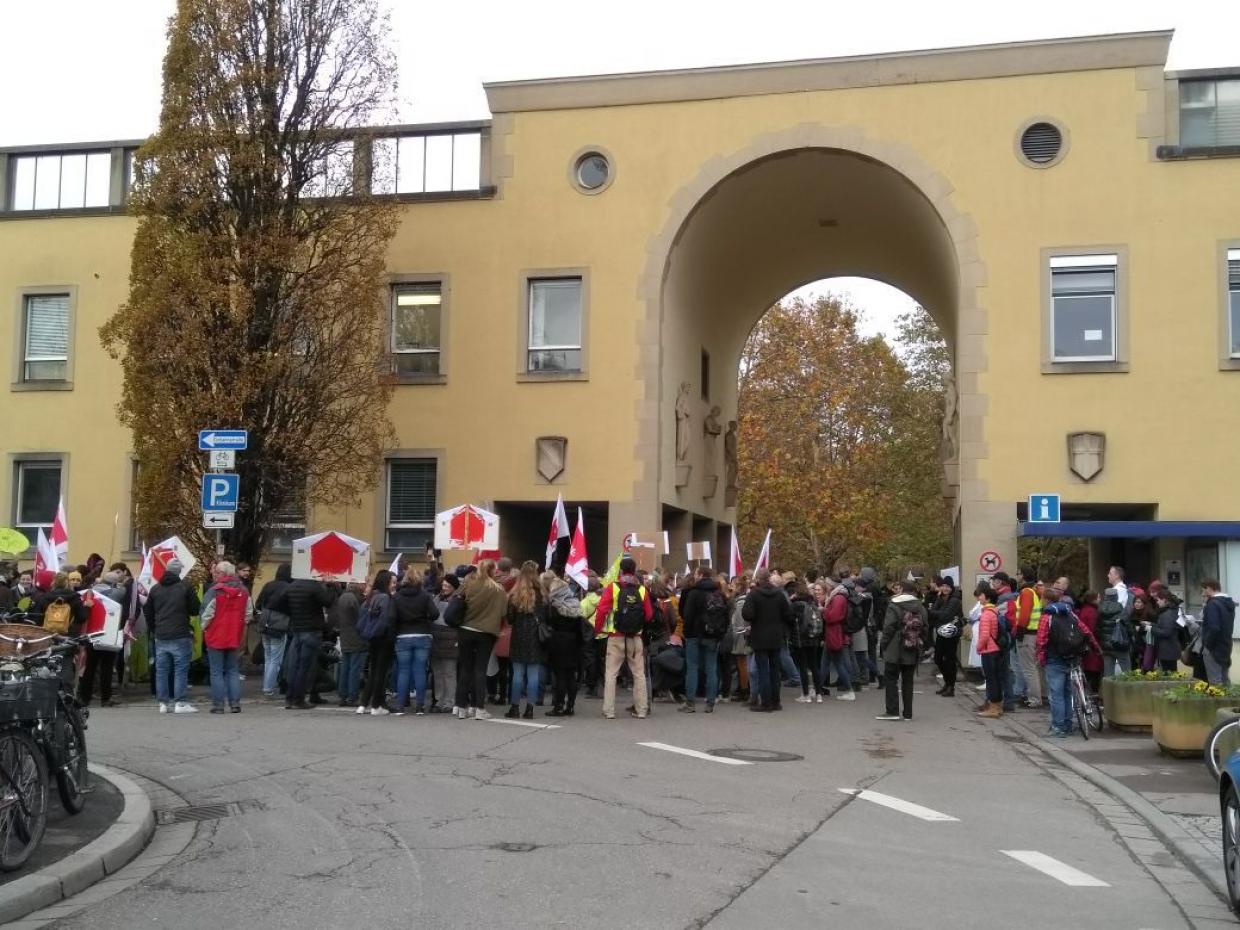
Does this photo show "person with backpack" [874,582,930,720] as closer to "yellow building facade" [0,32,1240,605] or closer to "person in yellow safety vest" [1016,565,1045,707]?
"person in yellow safety vest" [1016,565,1045,707]

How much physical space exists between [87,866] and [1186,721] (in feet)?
30.9

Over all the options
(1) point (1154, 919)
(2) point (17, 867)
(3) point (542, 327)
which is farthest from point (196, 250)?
(1) point (1154, 919)

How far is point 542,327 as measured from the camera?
24.8 meters

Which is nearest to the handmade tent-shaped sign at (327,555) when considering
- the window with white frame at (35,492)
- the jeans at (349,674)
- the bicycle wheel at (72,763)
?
the jeans at (349,674)

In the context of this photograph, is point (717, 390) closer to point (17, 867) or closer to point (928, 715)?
point (928, 715)

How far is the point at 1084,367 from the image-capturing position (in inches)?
885

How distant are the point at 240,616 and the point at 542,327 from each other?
10.9m

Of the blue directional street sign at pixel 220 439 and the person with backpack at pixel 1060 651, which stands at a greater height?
the blue directional street sign at pixel 220 439

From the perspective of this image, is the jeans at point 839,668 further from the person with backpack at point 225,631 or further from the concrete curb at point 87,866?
the concrete curb at point 87,866

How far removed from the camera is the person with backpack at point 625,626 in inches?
597

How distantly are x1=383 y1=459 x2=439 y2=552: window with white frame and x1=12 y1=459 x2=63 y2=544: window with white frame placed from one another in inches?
265

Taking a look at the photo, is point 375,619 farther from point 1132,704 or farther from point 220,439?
point 1132,704

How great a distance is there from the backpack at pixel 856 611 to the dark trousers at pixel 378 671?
631 centimetres

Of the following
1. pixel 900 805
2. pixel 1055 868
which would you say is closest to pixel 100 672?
pixel 900 805
